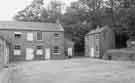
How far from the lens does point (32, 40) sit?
37.3 meters

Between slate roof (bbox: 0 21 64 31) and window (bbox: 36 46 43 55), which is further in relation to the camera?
window (bbox: 36 46 43 55)

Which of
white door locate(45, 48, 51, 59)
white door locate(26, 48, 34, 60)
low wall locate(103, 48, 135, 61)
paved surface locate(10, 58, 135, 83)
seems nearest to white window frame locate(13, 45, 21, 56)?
white door locate(26, 48, 34, 60)

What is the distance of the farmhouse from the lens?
118 ft

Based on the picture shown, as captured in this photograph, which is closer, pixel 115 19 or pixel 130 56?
pixel 130 56

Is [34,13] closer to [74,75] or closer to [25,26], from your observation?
[25,26]

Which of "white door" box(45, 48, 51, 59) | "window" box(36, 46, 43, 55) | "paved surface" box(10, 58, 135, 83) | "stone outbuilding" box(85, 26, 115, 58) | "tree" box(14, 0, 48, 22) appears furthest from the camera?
"tree" box(14, 0, 48, 22)

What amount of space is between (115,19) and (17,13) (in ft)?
97.4

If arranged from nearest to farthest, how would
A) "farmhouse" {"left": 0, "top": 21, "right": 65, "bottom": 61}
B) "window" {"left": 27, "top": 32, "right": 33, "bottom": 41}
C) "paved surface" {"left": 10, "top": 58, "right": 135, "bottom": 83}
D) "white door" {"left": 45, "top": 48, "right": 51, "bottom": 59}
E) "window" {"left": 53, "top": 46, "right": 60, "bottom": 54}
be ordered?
"paved surface" {"left": 10, "top": 58, "right": 135, "bottom": 83}
"farmhouse" {"left": 0, "top": 21, "right": 65, "bottom": 61}
"window" {"left": 27, "top": 32, "right": 33, "bottom": 41}
"white door" {"left": 45, "top": 48, "right": 51, "bottom": 59}
"window" {"left": 53, "top": 46, "right": 60, "bottom": 54}

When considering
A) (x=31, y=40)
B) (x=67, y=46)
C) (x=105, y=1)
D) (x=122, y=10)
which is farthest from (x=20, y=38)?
(x=105, y=1)

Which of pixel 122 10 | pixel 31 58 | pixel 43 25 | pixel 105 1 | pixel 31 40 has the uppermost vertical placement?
pixel 105 1

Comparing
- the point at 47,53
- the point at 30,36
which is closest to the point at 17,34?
the point at 30,36

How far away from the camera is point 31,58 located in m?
37.2

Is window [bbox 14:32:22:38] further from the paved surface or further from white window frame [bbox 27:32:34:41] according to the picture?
the paved surface

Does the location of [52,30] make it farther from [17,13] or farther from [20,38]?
[17,13]
